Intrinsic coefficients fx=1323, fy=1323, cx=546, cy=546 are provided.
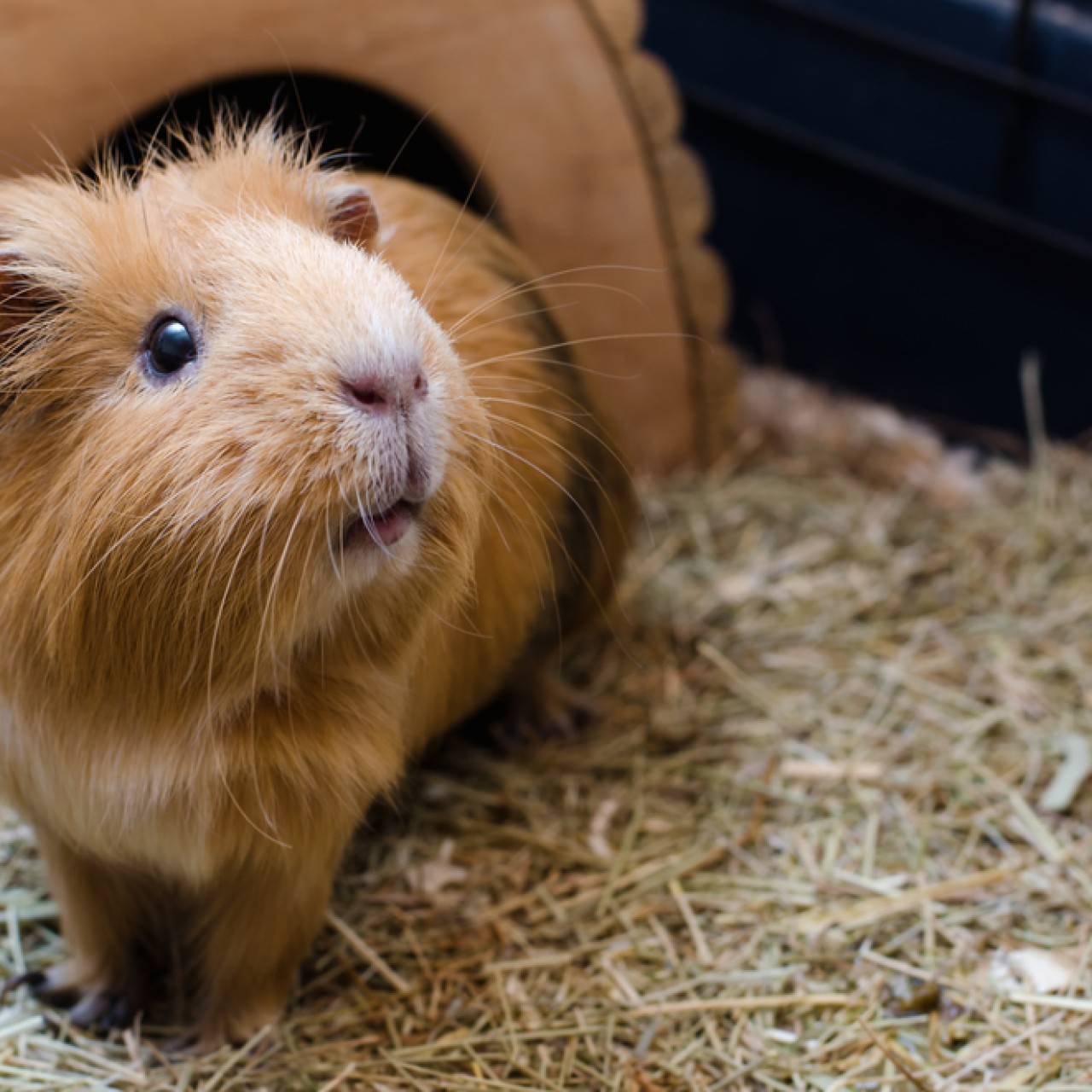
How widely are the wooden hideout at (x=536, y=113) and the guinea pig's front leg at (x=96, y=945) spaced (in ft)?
4.03

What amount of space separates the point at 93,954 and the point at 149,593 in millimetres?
948

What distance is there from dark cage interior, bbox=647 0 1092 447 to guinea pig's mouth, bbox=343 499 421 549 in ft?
9.27

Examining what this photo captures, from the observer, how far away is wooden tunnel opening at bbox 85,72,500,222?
9.39ft

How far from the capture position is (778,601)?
351 cm

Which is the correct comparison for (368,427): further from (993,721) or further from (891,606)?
(891,606)

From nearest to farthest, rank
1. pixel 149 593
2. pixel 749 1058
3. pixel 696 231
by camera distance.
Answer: pixel 149 593, pixel 749 1058, pixel 696 231

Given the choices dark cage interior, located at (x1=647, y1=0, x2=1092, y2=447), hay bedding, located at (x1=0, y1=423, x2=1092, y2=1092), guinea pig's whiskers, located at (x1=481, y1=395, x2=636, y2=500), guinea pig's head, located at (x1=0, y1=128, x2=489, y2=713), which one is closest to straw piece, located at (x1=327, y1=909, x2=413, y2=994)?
hay bedding, located at (x1=0, y1=423, x2=1092, y2=1092)

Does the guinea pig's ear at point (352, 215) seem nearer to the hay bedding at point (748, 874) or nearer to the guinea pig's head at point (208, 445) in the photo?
the guinea pig's head at point (208, 445)

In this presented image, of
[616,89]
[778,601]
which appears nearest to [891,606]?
[778,601]

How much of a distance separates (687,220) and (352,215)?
1693 millimetres

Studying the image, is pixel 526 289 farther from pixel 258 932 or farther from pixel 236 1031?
pixel 236 1031

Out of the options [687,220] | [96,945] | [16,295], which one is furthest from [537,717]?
[16,295]

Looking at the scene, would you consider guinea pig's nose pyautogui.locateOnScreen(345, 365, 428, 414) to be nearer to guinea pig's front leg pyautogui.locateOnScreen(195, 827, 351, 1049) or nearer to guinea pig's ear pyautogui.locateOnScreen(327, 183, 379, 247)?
guinea pig's ear pyautogui.locateOnScreen(327, 183, 379, 247)

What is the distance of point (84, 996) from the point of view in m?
2.38
